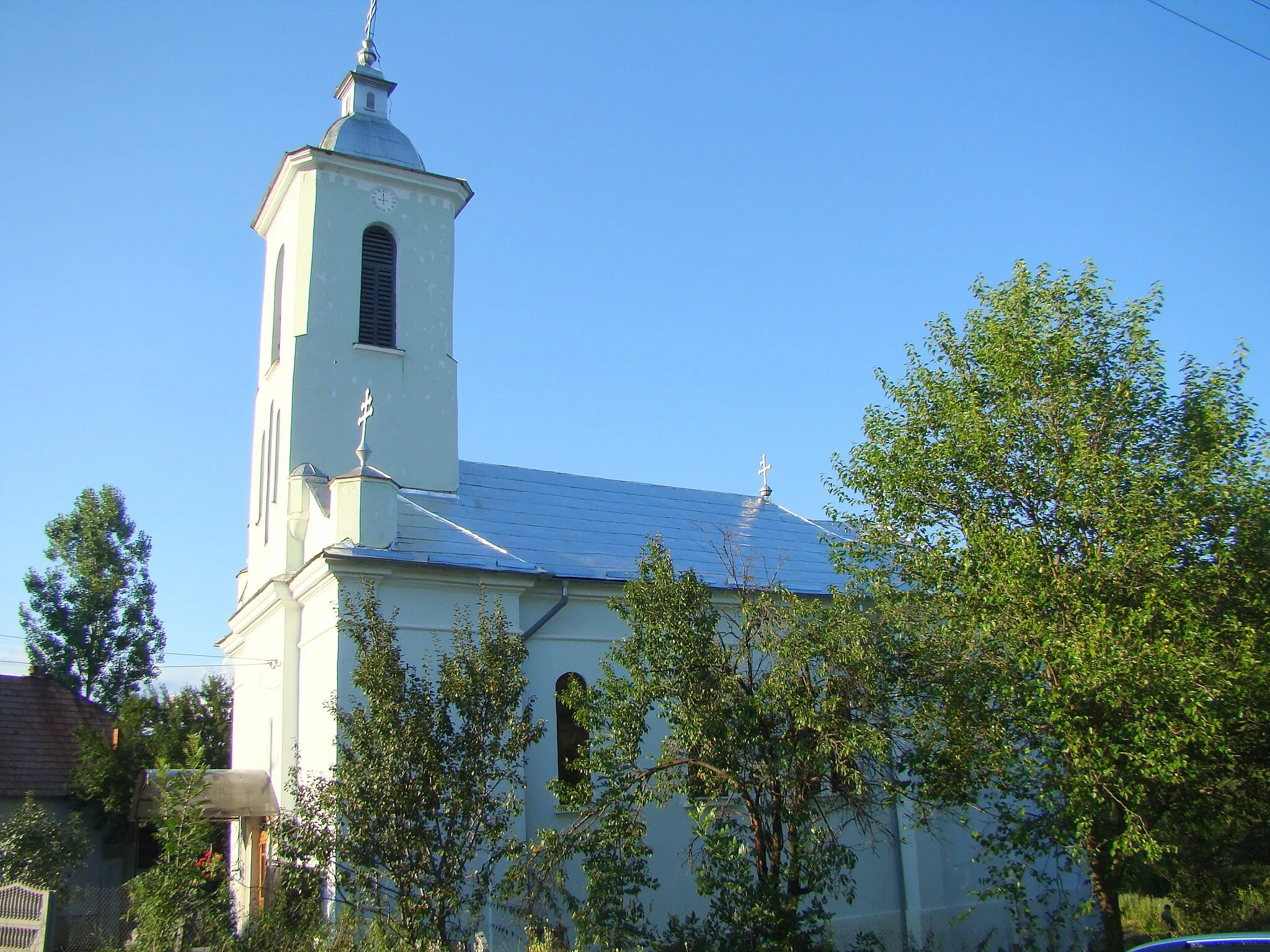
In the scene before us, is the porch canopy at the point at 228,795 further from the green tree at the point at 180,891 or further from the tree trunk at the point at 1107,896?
the tree trunk at the point at 1107,896

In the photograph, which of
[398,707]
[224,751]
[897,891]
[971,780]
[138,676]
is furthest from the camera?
[138,676]

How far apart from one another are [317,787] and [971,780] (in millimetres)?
6636

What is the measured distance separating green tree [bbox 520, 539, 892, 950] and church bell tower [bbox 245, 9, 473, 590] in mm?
7873

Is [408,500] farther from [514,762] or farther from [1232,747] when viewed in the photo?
[1232,747]

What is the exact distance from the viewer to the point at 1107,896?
10.4 metres

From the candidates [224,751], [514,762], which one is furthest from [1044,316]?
[224,751]

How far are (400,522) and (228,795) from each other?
4.65 metres

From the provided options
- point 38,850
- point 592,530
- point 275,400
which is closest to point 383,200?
point 275,400

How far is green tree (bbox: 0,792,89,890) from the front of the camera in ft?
63.4

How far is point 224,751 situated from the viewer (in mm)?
25703

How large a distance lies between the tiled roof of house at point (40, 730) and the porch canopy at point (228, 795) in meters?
10.5

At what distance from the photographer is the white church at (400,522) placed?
1448cm

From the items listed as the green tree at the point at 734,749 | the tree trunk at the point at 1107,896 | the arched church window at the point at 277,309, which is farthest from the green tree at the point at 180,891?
the tree trunk at the point at 1107,896

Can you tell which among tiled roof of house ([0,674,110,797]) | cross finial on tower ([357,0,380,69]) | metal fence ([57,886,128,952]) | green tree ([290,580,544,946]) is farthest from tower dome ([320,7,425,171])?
tiled roof of house ([0,674,110,797])
